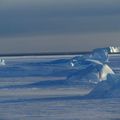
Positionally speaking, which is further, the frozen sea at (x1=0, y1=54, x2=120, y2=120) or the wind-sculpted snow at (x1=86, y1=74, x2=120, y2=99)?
the wind-sculpted snow at (x1=86, y1=74, x2=120, y2=99)

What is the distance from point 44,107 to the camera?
12.0 meters

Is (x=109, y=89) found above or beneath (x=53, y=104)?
above

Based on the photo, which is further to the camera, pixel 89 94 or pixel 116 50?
pixel 116 50

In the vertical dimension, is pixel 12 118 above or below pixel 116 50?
below

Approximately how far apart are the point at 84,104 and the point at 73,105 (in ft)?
0.90

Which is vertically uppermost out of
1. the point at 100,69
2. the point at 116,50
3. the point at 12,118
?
the point at 116,50

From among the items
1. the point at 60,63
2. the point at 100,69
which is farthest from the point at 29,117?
the point at 60,63

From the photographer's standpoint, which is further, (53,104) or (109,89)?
(109,89)

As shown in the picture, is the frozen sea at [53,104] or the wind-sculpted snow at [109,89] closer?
the frozen sea at [53,104]

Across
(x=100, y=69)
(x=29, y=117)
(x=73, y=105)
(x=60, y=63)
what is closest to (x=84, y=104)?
(x=73, y=105)

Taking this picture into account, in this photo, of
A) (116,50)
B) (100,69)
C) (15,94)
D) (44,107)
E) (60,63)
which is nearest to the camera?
(44,107)

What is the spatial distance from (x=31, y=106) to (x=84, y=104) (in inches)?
44.3

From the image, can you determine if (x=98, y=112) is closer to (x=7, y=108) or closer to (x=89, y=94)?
(x=7, y=108)

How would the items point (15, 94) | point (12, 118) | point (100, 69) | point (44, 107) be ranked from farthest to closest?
1. point (100, 69)
2. point (15, 94)
3. point (44, 107)
4. point (12, 118)
